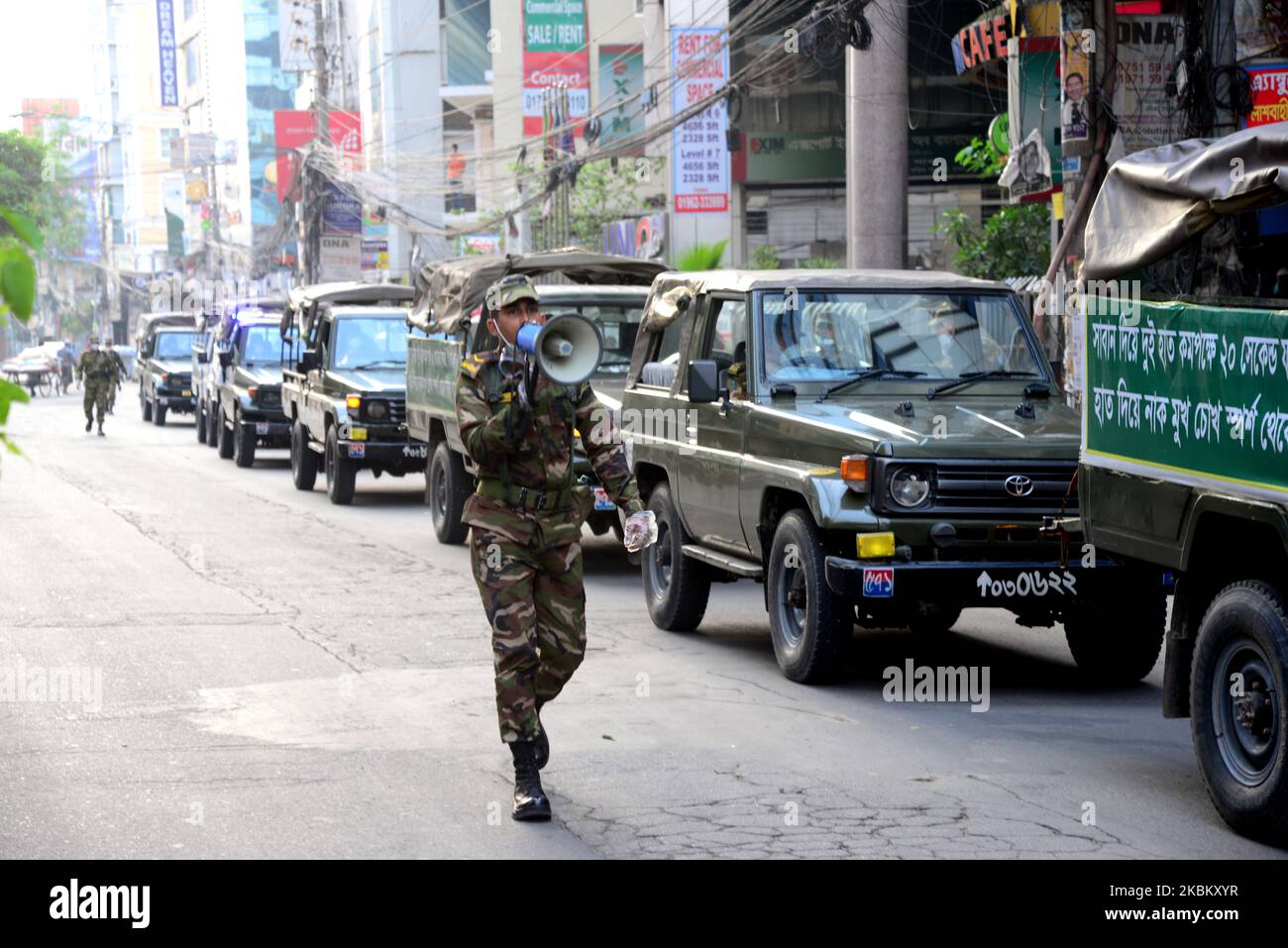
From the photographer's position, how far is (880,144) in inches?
942

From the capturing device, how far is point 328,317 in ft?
72.0

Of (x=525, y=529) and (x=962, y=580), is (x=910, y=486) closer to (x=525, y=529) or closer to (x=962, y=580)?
(x=962, y=580)

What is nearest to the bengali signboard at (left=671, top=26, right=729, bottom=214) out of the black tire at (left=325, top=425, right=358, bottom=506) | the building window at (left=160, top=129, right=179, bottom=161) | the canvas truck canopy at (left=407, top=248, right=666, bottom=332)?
the black tire at (left=325, top=425, right=358, bottom=506)

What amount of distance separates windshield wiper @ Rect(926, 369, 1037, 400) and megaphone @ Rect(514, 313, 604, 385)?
3494mm

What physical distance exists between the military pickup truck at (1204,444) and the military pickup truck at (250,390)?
1922 centimetres

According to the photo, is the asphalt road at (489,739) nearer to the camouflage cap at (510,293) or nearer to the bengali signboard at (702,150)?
the camouflage cap at (510,293)

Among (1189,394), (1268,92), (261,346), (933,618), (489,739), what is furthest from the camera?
(261,346)

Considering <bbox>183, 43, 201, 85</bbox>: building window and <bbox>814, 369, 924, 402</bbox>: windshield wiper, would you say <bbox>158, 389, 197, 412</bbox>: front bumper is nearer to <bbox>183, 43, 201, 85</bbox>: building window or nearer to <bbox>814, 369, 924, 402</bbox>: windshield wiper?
<bbox>814, 369, 924, 402</bbox>: windshield wiper

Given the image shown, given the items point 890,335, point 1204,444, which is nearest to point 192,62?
point 890,335

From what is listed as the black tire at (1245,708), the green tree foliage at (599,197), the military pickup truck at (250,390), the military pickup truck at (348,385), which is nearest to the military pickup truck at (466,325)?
the military pickup truck at (348,385)

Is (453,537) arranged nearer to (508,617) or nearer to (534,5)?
(508,617)

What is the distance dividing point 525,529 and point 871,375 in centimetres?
365

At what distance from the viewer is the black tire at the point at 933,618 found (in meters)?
9.36

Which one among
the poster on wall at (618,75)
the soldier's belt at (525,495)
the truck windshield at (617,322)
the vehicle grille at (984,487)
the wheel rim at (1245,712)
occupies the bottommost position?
the wheel rim at (1245,712)
